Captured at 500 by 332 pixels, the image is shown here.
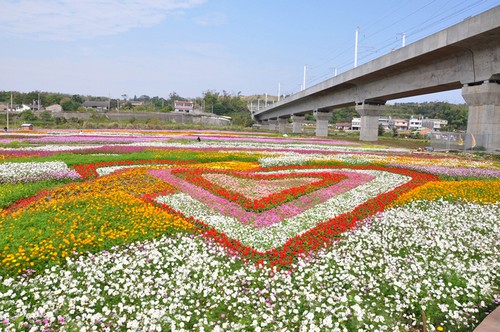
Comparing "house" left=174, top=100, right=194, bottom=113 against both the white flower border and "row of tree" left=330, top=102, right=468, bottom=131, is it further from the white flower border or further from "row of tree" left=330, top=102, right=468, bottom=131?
the white flower border

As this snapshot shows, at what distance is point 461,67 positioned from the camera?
2411 cm

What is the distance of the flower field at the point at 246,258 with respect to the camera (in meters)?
4.72

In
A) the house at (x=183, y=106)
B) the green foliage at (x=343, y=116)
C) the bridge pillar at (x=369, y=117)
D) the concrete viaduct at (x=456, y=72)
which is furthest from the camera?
the green foliage at (x=343, y=116)

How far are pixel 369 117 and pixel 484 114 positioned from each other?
17344 millimetres

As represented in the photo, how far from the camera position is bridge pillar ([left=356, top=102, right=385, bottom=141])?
39.4m

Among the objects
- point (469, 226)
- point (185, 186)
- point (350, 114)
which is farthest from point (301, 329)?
point (350, 114)

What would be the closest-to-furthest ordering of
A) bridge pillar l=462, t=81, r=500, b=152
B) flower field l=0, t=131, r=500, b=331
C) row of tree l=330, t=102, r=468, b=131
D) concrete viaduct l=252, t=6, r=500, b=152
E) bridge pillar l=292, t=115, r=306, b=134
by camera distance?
flower field l=0, t=131, r=500, b=331
concrete viaduct l=252, t=6, r=500, b=152
bridge pillar l=462, t=81, r=500, b=152
bridge pillar l=292, t=115, r=306, b=134
row of tree l=330, t=102, r=468, b=131

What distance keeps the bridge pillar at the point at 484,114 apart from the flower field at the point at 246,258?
13453mm

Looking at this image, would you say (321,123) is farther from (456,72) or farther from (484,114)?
(484,114)

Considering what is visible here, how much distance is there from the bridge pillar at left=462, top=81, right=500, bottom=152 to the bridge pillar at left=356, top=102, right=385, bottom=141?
1546 centimetres

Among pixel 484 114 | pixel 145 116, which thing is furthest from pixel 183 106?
pixel 484 114

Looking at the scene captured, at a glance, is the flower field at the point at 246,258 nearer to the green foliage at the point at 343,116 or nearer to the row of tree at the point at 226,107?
the row of tree at the point at 226,107

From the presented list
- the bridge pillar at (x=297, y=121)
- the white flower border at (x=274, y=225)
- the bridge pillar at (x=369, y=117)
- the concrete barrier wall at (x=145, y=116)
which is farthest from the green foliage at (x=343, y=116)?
the white flower border at (x=274, y=225)

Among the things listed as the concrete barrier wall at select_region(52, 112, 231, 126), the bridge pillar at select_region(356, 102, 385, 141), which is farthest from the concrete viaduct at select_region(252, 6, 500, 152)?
the concrete barrier wall at select_region(52, 112, 231, 126)
